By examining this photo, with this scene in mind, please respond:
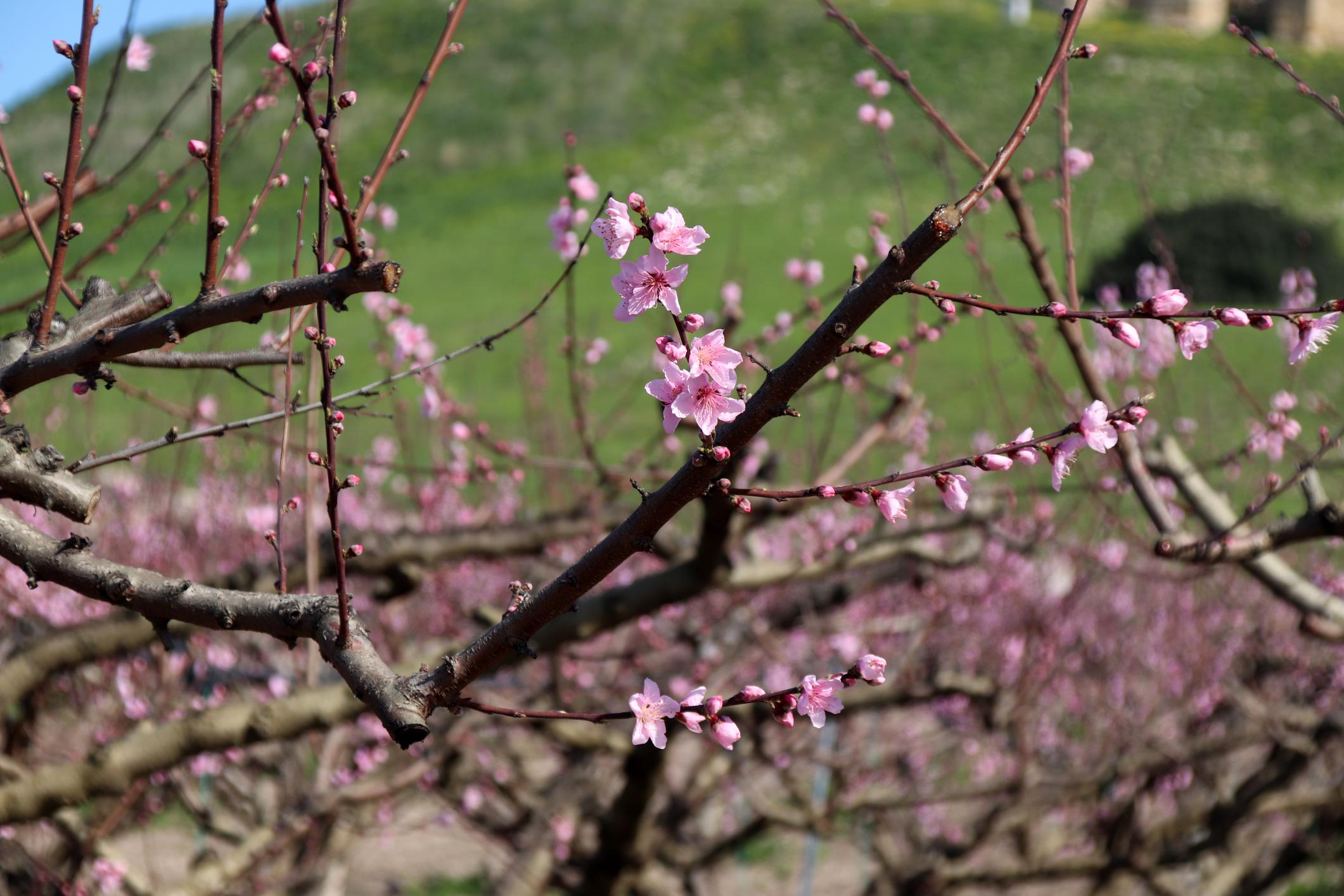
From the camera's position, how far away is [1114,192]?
34969 mm

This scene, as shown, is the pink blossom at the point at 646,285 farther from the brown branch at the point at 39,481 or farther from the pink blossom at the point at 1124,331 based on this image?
the brown branch at the point at 39,481

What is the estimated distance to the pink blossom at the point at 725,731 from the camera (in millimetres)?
1274

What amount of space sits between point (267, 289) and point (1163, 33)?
56.5 meters

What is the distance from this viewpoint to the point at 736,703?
1.33m

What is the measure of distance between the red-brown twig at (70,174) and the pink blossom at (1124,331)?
4.13ft

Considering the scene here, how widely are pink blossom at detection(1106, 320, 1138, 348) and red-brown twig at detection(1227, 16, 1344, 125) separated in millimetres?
1160

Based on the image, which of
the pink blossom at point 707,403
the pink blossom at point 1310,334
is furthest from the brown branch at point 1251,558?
the pink blossom at point 707,403

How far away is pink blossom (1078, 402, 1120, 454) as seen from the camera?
131cm

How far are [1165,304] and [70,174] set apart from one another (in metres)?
1.35

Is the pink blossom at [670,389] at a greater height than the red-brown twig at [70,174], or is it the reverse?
the red-brown twig at [70,174]

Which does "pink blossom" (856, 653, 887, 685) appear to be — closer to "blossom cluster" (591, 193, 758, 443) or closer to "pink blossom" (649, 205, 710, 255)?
"blossom cluster" (591, 193, 758, 443)

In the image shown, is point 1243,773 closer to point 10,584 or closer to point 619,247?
point 10,584

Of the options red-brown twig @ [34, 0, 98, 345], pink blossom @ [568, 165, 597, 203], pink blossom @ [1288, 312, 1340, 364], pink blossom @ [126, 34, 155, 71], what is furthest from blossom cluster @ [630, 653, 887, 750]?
pink blossom @ [126, 34, 155, 71]

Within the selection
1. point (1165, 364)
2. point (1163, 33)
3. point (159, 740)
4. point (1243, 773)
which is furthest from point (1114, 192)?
point (159, 740)
